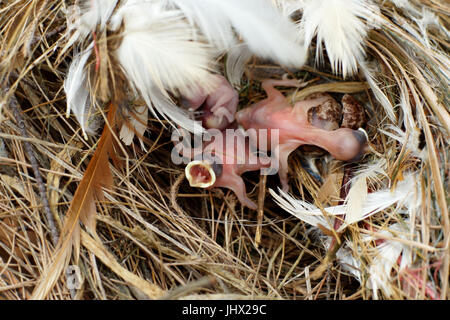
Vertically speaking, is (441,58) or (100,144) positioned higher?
(441,58)

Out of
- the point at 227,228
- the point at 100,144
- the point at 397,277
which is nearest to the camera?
the point at 397,277

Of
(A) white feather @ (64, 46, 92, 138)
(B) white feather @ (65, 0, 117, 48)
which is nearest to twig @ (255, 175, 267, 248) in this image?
(A) white feather @ (64, 46, 92, 138)

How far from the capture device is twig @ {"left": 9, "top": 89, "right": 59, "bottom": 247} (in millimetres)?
1431

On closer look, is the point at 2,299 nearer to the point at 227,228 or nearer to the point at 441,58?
the point at 227,228

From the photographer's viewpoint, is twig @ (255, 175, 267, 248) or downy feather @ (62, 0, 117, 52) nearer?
downy feather @ (62, 0, 117, 52)

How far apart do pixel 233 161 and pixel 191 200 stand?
29cm

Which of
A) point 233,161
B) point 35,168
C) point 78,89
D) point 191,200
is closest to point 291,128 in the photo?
point 233,161

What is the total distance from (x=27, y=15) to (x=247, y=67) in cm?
80

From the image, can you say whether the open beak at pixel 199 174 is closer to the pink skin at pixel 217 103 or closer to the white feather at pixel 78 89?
the pink skin at pixel 217 103

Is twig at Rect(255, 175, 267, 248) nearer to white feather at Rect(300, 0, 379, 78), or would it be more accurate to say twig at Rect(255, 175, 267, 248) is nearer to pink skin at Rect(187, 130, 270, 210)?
pink skin at Rect(187, 130, 270, 210)

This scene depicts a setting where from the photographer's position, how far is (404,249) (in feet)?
4.29

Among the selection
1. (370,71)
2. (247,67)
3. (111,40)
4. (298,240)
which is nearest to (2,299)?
(111,40)

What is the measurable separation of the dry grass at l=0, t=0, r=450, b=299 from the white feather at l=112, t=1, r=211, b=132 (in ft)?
1.00

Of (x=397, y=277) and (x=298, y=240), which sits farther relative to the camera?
(x=298, y=240)
